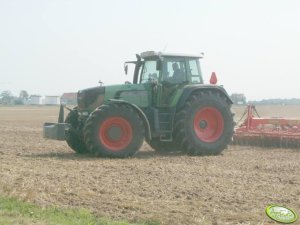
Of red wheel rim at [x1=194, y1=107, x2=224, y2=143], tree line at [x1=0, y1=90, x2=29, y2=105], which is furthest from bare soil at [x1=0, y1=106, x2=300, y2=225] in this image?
tree line at [x1=0, y1=90, x2=29, y2=105]

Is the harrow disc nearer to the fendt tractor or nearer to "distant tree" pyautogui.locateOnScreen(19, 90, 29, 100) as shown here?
the fendt tractor

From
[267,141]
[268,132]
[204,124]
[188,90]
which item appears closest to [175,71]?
[188,90]

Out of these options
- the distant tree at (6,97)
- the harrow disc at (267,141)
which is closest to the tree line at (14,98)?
the distant tree at (6,97)

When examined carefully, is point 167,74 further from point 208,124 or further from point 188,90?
point 208,124

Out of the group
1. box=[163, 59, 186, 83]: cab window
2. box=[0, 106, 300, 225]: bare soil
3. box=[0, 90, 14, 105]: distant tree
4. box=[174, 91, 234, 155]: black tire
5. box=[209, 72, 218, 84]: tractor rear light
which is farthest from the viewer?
box=[0, 90, 14, 105]: distant tree

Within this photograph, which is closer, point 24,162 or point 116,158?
point 24,162

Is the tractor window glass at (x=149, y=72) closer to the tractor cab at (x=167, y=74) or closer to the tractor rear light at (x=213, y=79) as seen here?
the tractor cab at (x=167, y=74)

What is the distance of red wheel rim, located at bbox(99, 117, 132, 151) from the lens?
12.6 m

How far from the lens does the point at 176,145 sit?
47.0ft

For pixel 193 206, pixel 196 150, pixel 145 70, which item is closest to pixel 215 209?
pixel 193 206

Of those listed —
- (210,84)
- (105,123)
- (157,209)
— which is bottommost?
(157,209)

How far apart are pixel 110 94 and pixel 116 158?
1.62m

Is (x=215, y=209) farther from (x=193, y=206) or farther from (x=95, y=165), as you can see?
(x=95, y=165)

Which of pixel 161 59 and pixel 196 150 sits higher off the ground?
pixel 161 59
